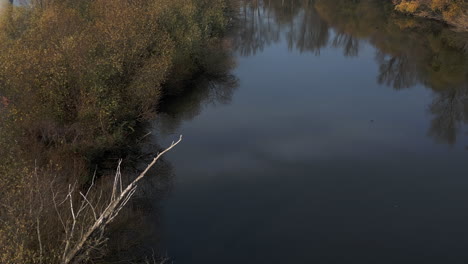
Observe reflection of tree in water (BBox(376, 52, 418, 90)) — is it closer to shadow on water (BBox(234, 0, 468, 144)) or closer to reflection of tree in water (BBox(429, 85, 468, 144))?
shadow on water (BBox(234, 0, 468, 144))

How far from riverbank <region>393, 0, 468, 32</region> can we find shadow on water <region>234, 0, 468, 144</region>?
673 millimetres

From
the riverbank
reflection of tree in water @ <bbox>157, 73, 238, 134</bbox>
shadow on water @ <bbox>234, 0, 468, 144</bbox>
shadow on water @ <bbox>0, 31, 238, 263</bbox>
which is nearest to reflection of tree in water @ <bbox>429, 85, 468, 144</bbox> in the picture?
shadow on water @ <bbox>234, 0, 468, 144</bbox>

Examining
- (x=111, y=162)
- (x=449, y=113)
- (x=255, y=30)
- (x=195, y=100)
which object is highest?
(x=111, y=162)

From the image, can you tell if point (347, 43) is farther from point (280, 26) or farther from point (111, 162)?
point (111, 162)

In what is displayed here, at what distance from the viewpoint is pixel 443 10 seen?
35531 millimetres

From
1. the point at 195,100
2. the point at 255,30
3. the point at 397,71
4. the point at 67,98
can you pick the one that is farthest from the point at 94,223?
the point at 255,30

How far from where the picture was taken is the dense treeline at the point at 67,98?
8.62 meters

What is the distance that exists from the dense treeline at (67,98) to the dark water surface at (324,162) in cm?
249

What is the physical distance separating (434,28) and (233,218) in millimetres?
30054

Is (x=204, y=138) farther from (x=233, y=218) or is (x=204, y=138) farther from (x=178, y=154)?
(x=233, y=218)

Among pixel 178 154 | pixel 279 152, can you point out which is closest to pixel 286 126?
pixel 279 152

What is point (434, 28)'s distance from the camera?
118 ft

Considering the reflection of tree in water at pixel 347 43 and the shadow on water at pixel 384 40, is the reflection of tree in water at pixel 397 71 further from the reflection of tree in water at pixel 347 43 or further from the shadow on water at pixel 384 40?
the reflection of tree in water at pixel 347 43

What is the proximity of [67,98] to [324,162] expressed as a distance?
911cm
